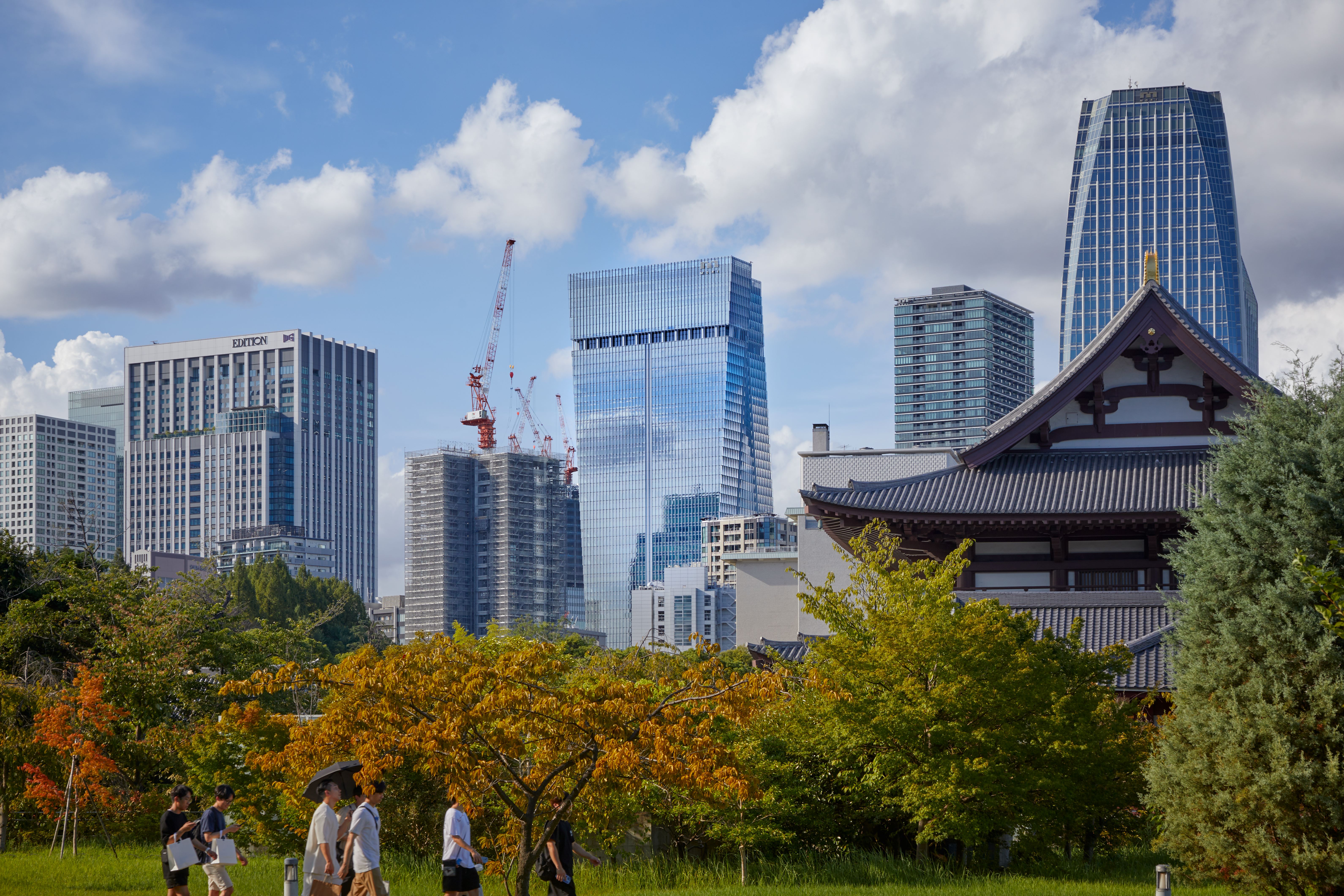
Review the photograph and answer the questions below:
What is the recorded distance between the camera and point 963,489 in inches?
1065

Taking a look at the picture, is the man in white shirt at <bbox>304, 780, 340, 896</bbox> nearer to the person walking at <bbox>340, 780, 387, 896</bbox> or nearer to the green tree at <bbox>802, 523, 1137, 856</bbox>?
the person walking at <bbox>340, 780, 387, 896</bbox>

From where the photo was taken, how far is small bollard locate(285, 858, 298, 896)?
45.7 ft

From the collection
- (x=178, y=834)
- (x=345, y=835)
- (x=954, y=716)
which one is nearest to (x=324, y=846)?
(x=345, y=835)

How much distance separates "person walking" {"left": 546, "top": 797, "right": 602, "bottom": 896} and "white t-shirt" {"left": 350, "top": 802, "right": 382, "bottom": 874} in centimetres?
221

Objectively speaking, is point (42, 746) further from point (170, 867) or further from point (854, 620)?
→ point (854, 620)

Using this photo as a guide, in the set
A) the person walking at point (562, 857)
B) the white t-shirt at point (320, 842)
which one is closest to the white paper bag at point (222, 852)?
the white t-shirt at point (320, 842)

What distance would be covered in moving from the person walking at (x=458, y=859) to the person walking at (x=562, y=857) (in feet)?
3.68

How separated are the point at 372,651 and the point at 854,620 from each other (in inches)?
290

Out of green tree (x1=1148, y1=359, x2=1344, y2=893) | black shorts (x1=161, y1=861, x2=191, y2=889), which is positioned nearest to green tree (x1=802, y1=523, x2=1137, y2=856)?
green tree (x1=1148, y1=359, x2=1344, y2=893)

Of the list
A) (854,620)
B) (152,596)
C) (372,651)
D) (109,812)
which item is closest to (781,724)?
(854,620)

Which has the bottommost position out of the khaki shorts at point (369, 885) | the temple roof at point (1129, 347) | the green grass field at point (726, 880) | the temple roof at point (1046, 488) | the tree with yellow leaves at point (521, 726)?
the green grass field at point (726, 880)

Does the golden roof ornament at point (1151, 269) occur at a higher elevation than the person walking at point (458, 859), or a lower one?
higher

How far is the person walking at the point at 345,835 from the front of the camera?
13.4m

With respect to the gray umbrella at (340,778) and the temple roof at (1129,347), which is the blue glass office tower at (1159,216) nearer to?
the temple roof at (1129,347)
